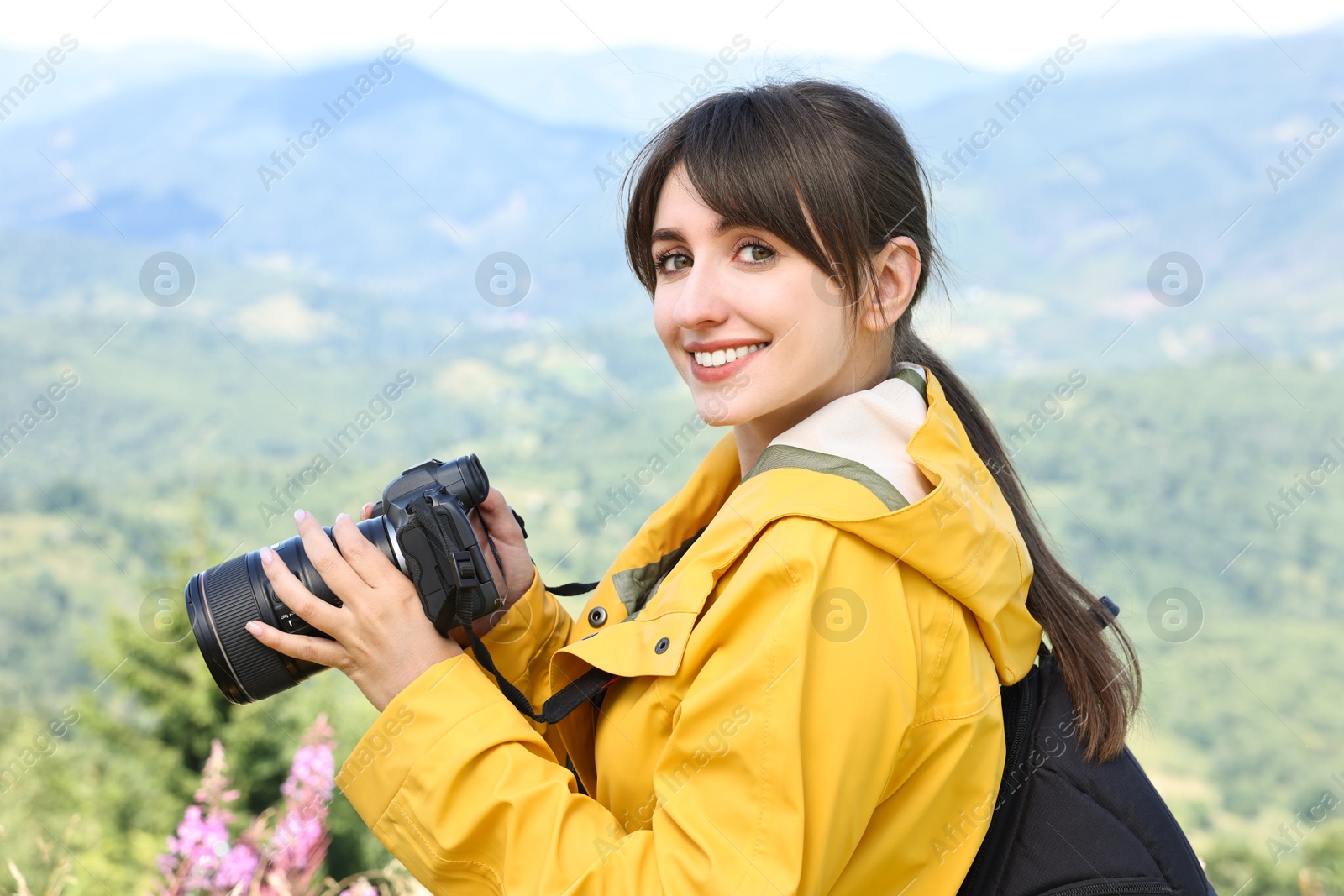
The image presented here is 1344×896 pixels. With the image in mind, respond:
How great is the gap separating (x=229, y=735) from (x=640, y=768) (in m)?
6.92

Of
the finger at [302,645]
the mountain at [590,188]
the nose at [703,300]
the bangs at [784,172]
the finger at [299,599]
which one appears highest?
the mountain at [590,188]

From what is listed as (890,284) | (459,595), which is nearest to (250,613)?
(459,595)

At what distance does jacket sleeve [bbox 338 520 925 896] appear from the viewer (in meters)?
0.87

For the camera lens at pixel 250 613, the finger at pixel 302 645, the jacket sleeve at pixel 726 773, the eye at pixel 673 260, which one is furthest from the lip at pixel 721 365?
the finger at pixel 302 645

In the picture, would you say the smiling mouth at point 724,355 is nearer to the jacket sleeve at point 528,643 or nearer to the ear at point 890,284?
the ear at point 890,284

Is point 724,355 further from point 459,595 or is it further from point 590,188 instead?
point 590,188

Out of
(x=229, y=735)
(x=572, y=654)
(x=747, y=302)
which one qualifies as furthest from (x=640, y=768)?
(x=229, y=735)

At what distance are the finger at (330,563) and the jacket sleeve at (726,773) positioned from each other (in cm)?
18

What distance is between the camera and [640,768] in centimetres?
102

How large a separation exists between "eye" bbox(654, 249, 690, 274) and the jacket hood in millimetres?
268

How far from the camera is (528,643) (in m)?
1.48

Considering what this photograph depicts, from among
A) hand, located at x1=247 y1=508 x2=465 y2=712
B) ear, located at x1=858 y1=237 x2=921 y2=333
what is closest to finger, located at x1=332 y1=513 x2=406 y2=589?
hand, located at x1=247 y1=508 x2=465 y2=712

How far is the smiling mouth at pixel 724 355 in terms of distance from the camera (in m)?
1.15

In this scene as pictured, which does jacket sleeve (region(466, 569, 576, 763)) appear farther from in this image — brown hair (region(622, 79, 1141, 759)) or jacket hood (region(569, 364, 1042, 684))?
brown hair (region(622, 79, 1141, 759))
